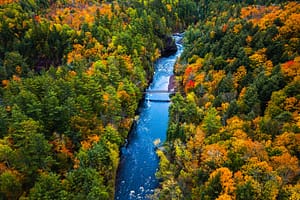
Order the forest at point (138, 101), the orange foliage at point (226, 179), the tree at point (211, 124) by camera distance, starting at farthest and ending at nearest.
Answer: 1. the tree at point (211, 124)
2. the forest at point (138, 101)
3. the orange foliage at point (226, 179)

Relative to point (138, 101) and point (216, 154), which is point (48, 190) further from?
point (138, 101)

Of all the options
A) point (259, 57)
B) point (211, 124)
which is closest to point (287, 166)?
point (211, 124)

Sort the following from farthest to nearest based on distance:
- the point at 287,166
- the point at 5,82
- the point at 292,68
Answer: the point at 5,82 < the point at 292,68 < the point at 287,166

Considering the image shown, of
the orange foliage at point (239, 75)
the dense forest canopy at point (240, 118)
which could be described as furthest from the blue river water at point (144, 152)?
the orange foliage at point (239, 75)

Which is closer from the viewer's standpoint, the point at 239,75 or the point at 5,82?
the point at 239,75

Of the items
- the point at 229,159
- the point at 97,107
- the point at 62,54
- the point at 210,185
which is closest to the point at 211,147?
the point at 229,159

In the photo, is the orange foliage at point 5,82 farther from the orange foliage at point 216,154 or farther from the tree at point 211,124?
the orange foliage at point 216,154

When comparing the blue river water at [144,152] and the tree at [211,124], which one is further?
the blue river water at [144,152]
